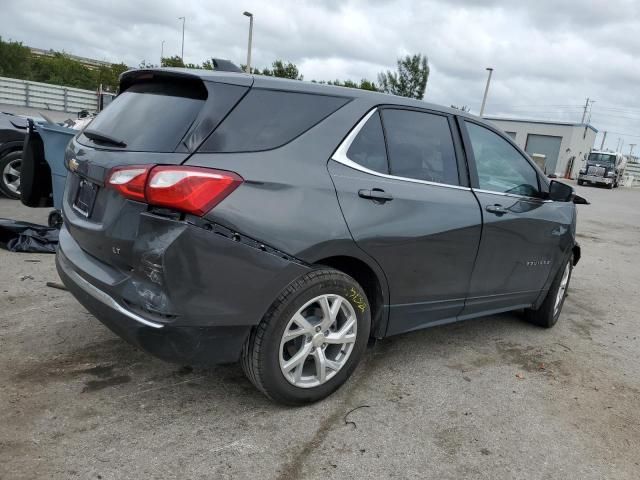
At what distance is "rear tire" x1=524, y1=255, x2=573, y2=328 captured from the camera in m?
4.56

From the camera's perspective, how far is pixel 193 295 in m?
2.41

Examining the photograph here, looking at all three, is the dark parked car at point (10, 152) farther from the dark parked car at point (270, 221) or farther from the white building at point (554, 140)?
the white building at point (554, 140)

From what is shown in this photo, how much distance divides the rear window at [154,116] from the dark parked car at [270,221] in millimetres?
11

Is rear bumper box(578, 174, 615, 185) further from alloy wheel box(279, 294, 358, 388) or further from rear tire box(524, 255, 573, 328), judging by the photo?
alloy wheel box(279, 294, 358, 388)

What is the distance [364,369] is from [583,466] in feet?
4.45

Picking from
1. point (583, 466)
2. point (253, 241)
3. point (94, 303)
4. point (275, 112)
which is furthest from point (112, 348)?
point (583, 466)

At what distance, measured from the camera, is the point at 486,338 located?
171 inches

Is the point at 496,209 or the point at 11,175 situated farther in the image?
the point at 11,175

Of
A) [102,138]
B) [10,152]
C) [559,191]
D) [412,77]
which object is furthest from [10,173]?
[412,77]

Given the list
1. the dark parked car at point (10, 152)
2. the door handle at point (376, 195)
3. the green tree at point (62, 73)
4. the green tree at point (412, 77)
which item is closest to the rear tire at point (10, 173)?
the dark parked car at point (10, 152)

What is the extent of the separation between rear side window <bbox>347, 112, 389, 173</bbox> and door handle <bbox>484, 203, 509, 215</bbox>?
942mm

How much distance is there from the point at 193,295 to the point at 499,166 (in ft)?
8.34

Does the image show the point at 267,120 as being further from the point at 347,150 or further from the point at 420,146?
the point at 420,146

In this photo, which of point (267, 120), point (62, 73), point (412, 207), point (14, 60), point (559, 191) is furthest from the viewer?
point (62, 73)
